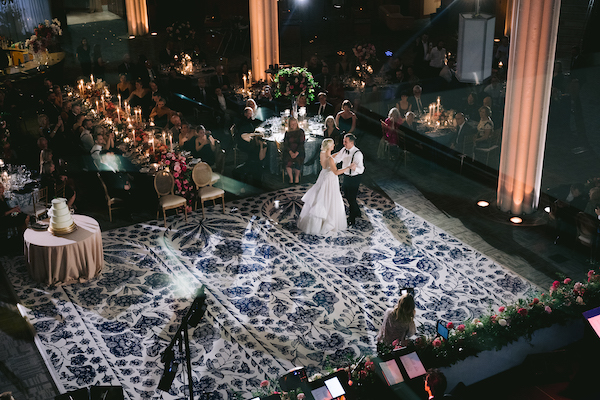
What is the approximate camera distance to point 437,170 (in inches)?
420

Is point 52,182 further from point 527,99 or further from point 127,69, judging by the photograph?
point 527,99

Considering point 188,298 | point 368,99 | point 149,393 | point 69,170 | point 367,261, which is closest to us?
point 149,393

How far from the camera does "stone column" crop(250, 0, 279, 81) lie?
13.1 m

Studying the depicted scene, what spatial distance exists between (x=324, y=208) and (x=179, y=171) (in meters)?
2.04

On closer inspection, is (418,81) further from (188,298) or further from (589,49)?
(188,298)

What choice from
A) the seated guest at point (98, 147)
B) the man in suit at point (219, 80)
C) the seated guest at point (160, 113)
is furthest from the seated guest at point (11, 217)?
the man in suit at point (219, 80)

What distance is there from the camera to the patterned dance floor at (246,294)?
20.4ft

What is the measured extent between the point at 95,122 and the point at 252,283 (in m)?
4.81

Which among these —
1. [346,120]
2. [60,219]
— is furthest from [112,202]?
[346,120]

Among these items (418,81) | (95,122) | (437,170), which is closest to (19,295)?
(95,122)

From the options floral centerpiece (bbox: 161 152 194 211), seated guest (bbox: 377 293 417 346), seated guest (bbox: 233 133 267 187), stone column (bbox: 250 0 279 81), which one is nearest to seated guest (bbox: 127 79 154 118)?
stone column (bbox: 250 0 279 81)

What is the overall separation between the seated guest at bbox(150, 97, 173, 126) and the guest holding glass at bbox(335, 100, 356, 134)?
10.4 feet

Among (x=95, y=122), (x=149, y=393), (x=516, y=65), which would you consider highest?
(x=516, y=65)

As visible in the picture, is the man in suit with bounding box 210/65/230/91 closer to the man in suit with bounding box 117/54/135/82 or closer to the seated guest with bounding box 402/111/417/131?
the man in suit with bounding box 117/54/135/82
